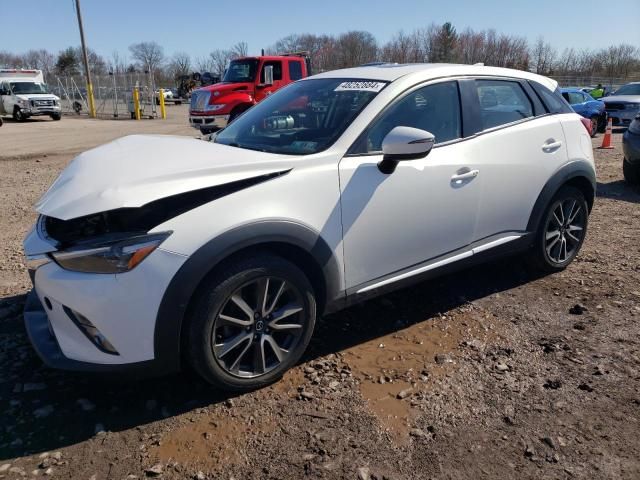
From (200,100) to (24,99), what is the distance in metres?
15.2

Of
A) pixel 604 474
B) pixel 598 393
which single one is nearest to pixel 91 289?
pixel 604 474

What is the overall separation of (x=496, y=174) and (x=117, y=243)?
8.44ft

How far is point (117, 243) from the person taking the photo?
2.41 metres

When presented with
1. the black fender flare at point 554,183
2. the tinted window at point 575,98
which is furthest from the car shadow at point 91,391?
the tinted window at point 575,98

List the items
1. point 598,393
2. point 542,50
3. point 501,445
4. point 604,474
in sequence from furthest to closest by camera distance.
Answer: point 542,50
point 598,393
point 501,445
point 604,474

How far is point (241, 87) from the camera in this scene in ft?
48.4

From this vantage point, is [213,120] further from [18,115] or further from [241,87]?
[18,115]

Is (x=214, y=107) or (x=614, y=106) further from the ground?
(x=214, y=107)

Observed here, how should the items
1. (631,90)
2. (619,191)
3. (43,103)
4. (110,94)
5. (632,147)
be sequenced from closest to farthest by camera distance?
(632,147)
(619,191)
(631,90)
(43,103)
(110,94)

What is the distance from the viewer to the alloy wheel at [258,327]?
8.90 feet

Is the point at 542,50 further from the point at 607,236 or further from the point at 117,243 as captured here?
the point at 117,243

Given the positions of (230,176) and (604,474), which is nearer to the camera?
(604,474)

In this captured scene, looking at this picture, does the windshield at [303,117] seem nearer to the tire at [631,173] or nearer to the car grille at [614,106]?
the tire at [631,173]

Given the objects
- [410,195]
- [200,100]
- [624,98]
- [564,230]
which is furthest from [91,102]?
[410,195]
